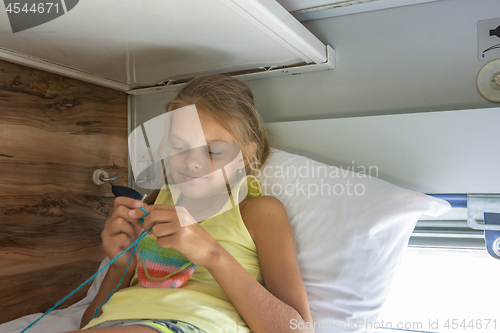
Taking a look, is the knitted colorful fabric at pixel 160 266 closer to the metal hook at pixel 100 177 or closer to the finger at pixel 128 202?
the finger at pixel 128 202

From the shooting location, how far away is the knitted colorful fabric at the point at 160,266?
739 mm

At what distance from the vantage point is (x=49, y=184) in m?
1.10

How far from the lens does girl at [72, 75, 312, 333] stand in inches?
25.8

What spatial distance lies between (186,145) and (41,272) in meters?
0.63

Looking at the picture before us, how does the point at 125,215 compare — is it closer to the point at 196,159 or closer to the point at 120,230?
the point at 120,230

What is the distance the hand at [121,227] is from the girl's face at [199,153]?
0.58ft

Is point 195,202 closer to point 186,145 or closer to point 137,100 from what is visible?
point 186,145

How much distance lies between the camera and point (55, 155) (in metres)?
1.13

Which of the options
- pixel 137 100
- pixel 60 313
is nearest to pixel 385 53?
pixel 137 100

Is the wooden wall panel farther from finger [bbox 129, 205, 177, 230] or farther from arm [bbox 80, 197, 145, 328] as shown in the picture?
finger [bbox 129, 205, 177, 230]

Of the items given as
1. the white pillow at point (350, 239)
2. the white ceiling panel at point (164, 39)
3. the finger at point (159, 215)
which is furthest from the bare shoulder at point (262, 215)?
the white ceiling panel at point (164, 39)

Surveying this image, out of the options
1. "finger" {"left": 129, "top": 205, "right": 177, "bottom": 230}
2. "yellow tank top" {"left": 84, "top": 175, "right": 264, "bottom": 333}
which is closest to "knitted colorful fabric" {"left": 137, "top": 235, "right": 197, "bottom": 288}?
"yellow tank top" {"left": 84, "top": 175, "right": 264, "bottom": 333}

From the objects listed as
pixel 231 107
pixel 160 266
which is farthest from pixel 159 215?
pixel 231 107

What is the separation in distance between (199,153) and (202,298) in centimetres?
33
